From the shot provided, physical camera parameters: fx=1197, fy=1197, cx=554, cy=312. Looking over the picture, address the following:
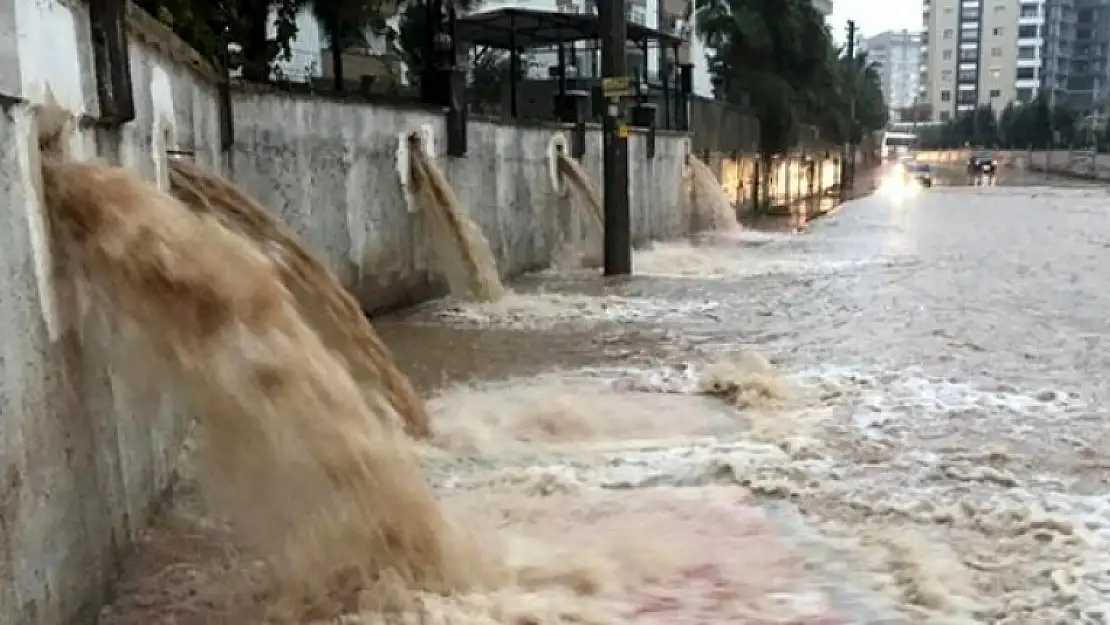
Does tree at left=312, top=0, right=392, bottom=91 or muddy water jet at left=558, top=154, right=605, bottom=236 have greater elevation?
tree at left=312, top=0, right=392, bottom=91

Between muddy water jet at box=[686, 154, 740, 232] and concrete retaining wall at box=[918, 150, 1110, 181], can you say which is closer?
muddy water jet at box=[686, 154, 740, 232]

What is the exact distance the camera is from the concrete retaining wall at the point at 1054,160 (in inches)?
2868

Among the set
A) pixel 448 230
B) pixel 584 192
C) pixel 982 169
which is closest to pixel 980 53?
pixel 982 169

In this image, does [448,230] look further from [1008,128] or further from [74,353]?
[1008,128]

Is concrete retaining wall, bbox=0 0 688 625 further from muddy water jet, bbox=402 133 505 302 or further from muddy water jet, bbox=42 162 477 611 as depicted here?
muddy water jet, bbox=402 133 505 302

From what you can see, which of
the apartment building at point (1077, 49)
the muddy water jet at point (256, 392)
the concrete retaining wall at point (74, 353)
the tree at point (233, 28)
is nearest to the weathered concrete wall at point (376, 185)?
the concrete retaining wall at point (74, 353)

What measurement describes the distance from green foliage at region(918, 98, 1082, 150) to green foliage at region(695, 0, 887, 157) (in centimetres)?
6016

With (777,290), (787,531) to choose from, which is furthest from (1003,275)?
(787,531)

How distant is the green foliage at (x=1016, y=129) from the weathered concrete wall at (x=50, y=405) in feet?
328

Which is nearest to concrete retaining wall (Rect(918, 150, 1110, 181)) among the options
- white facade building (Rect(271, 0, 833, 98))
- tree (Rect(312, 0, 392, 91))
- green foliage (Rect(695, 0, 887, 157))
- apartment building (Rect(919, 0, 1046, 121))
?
apartment building (Rect(919, 0, 1046, 121))

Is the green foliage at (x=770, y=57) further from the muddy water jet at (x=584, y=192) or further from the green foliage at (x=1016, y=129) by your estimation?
the green foliage at (x=1016, y=129)

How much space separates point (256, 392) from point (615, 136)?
11193mm

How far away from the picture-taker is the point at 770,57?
4069 centimetres

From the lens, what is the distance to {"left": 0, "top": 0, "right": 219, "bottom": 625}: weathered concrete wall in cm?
335
